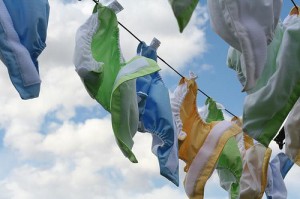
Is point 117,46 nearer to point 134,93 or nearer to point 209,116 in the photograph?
point 134,93

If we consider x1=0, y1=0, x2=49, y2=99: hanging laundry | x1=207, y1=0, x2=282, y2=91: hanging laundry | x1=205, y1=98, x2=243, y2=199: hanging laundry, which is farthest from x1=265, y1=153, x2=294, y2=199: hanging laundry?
x1=0, y1=0, x2=49, y2=99: hanging laundry

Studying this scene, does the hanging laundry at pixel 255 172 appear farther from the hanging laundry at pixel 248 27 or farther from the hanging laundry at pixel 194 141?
the hanging laundry at pixel 248 27

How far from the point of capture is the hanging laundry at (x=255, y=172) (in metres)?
2.61

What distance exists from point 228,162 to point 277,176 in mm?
441

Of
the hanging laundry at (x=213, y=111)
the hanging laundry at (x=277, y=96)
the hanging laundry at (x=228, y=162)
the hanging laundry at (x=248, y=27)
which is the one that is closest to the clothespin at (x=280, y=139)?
the hanging laundry at (x=228, y=162)

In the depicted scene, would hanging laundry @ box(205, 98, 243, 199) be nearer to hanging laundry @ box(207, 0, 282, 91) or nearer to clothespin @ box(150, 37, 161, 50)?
clothespin @ box(150, 37, 161, 50)

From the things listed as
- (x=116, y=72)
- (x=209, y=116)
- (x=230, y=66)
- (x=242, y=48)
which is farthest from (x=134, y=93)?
(x=209, y=116)

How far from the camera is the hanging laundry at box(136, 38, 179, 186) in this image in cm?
223

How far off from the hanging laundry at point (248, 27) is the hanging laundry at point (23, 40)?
54 centimetres

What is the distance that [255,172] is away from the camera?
2.61 meters

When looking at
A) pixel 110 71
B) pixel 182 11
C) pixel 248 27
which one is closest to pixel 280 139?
pixel 110 71

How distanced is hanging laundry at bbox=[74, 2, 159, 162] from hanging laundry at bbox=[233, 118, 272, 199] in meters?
0.76

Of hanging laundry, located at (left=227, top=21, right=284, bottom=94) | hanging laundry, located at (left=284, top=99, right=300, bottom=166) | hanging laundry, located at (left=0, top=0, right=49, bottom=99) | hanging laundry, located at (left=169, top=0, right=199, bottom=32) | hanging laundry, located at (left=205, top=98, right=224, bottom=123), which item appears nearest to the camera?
hanging laundry, located at (left=169, top=0, right=199, bottom=32)

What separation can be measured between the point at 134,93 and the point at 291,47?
660mm
